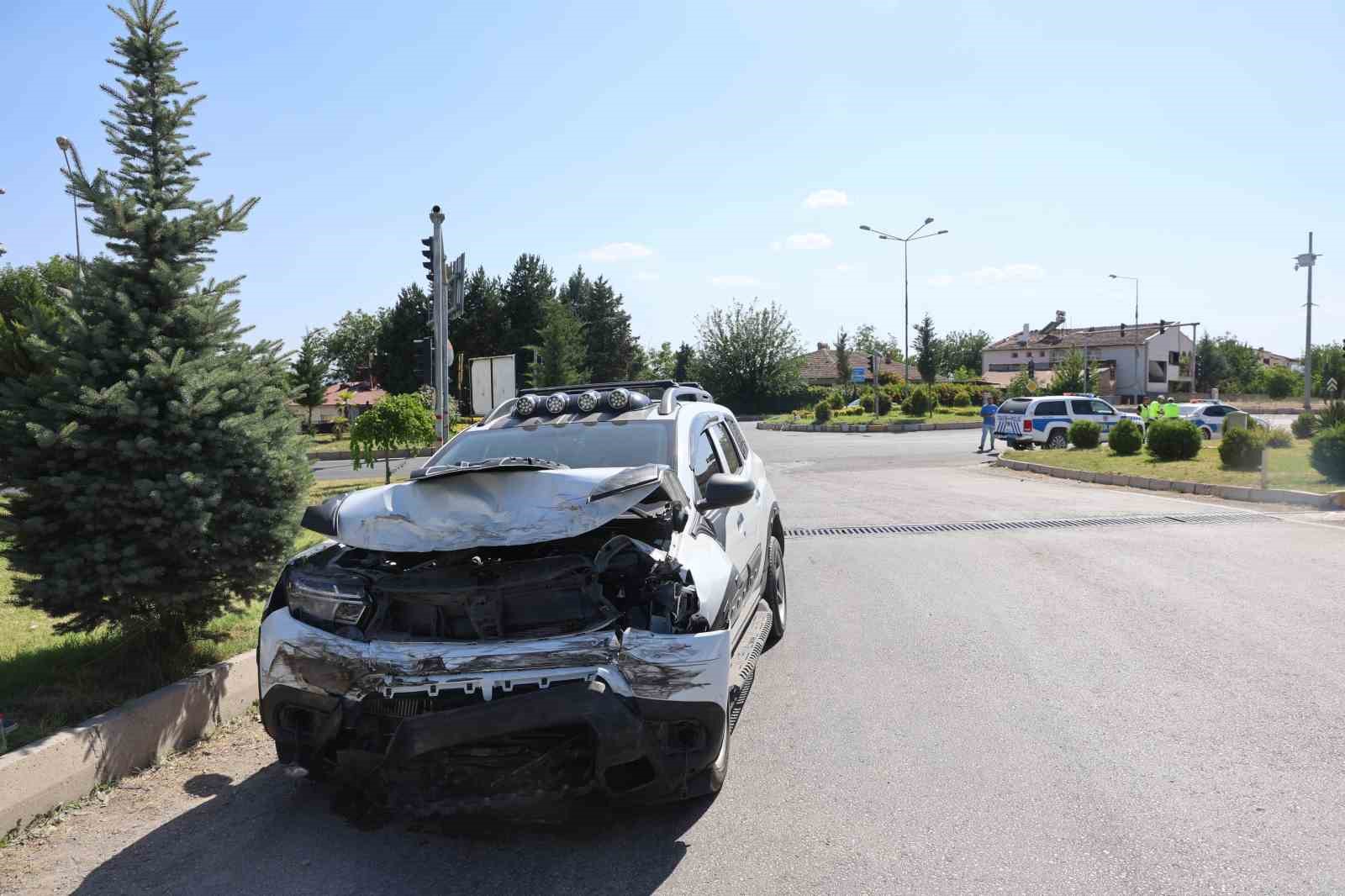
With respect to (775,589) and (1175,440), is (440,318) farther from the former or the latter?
(1175,440)

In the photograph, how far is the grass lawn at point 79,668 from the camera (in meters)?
4.68

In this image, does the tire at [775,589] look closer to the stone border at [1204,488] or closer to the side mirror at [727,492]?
the side mirror at [727,492]

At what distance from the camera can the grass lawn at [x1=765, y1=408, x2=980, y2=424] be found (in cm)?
4572

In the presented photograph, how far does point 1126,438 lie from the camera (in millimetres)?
22875

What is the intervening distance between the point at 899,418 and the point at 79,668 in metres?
45.3

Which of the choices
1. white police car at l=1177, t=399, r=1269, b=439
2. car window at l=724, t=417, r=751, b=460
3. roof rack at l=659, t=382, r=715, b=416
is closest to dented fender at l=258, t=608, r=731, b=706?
roof rack at l=659, t=382, r=715, b=416

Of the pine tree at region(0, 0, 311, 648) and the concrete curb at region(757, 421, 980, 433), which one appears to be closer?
the pine tree at region(0, 0, 311, 648)

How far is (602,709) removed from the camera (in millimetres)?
3441

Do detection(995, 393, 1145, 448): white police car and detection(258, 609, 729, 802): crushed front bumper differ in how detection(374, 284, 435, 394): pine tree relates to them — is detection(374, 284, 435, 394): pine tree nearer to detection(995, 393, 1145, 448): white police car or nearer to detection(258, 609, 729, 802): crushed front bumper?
detection(995, 393, 1145, 448): white police car

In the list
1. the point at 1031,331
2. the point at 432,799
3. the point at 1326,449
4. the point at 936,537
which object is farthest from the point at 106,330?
the point at 1031,331

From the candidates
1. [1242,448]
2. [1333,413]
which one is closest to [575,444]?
[1242,448]

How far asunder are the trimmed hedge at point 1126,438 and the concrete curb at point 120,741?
21769 mm

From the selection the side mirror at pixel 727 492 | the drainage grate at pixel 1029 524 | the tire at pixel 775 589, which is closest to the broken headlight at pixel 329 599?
the side mirror at pixel 727 492

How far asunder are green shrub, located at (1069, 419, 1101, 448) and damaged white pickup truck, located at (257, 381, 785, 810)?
2385cm
